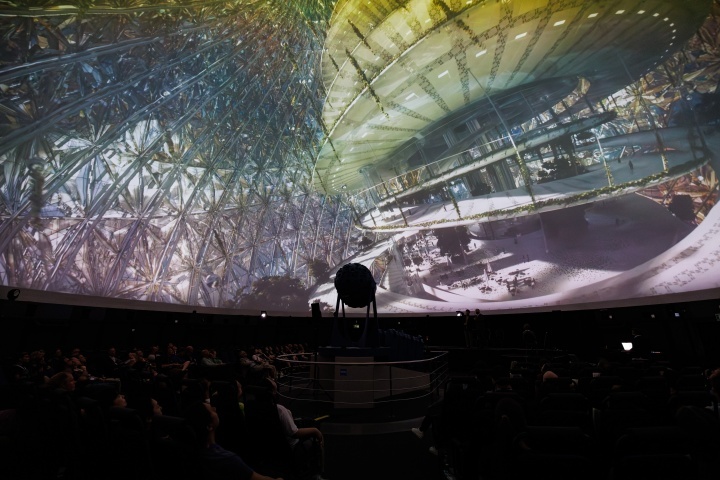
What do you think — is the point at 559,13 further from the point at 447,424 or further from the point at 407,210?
the point at 447,424

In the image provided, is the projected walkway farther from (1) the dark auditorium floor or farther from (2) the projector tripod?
(1) the dark auditorium floor

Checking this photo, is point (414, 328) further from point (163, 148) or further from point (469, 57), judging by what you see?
point (163, 148)

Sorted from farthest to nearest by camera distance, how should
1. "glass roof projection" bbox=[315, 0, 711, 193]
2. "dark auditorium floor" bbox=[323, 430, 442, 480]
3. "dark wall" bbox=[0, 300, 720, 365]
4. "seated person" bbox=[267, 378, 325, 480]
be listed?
"glass roof projection" bbox=[315, 0, 711, 193] → "dark wall" bbox=[0, 300, 720, 365] → "dark auditorium floor" bbox=[323, 430, 442, 480] → "seated person" bbox=[267, 378, 325, 480]

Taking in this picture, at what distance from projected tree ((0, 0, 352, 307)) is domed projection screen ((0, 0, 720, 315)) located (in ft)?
0.37

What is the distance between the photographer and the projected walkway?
1659 centimetres

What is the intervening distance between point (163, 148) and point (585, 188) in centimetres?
2480

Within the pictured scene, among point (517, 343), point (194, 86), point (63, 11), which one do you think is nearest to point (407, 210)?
point (517, 343)

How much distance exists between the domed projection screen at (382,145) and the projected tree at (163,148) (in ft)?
0.37

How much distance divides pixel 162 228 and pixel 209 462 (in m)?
23.2

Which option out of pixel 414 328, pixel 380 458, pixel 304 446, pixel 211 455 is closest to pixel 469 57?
pixel 414 328

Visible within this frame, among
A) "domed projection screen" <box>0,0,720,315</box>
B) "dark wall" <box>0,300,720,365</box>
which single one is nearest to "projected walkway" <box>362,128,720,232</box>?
"domed projection screen" <box>0,0,720,315</box>

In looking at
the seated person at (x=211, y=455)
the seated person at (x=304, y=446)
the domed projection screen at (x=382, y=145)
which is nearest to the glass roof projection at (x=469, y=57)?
the domed projection screen at (x=382, y=145)

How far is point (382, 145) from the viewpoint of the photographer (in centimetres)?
2542

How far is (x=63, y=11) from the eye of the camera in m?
14.3
